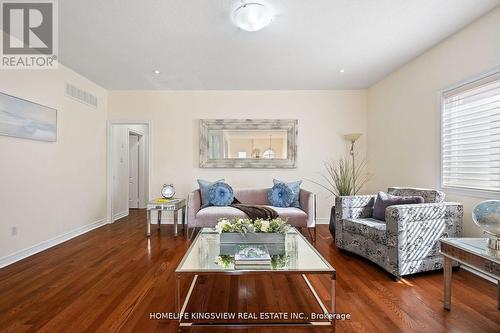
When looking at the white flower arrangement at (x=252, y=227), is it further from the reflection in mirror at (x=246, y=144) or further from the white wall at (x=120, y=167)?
the white wall at (x=120, y=167)

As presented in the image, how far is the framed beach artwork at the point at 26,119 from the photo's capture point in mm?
2820

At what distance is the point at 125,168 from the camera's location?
5645 mm

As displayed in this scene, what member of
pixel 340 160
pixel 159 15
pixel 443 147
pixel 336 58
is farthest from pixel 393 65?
pixel 159 15

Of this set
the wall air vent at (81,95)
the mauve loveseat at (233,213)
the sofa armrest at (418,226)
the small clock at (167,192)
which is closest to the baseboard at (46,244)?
the small clock at (167,192)

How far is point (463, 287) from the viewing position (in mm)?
2354

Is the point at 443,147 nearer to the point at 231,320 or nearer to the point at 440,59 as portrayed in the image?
the point at 440,59

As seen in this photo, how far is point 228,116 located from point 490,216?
3.94m

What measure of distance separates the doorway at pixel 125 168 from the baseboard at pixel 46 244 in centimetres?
60

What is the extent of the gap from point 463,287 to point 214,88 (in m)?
4.32

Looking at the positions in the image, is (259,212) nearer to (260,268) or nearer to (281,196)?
(281,196)

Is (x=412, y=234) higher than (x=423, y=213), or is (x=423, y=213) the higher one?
(x=423, y=213)

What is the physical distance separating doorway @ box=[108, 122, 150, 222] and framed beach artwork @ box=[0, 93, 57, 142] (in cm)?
141

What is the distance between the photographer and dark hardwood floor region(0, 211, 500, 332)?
1798 mm

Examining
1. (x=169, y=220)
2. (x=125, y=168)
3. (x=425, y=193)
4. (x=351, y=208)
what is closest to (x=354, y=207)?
(x=351, y=208)
